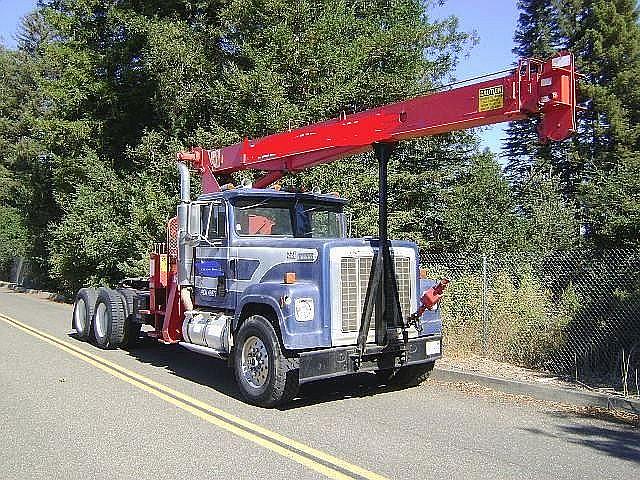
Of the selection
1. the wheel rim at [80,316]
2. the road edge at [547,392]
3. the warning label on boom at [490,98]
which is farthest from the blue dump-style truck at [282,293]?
the wheel rim at [80,316]

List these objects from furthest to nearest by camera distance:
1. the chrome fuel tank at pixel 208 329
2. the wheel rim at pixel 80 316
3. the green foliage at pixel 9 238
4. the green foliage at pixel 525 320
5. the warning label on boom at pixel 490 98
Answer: the green foliage at pixel 9 238 < the wheel rim at pixel 80 316 < the green foliage at pixel 525 320 < the chrome fuel tank at pixel 208 329 < the warning label on boom at pixel 490 98

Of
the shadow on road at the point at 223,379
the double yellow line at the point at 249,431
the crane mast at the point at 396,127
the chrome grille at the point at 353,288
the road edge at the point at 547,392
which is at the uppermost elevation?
the crane mast at the point at 396,127

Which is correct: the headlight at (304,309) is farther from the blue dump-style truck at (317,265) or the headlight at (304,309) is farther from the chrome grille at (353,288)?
the chrome grille at (353,288)

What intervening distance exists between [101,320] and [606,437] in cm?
924

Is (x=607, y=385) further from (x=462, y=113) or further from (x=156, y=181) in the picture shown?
(x=156, y=181)

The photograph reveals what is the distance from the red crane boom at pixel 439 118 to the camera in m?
6.57

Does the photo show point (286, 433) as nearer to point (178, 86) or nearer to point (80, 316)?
point (80, 316)

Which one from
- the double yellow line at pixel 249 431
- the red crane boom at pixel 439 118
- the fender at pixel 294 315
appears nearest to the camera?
the double yellow line at pixel 249 431

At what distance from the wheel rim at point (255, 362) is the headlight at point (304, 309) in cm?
62

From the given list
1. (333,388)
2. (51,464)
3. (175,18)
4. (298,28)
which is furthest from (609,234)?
(51,464)

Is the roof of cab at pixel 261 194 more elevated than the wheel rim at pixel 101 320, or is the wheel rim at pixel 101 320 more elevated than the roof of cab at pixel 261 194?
the roof of cab at pixel 261 194

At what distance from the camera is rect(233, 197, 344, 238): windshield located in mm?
9141

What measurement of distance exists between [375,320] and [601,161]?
26.7 metres

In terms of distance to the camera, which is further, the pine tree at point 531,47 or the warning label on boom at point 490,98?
the pine tree at point 531,47
